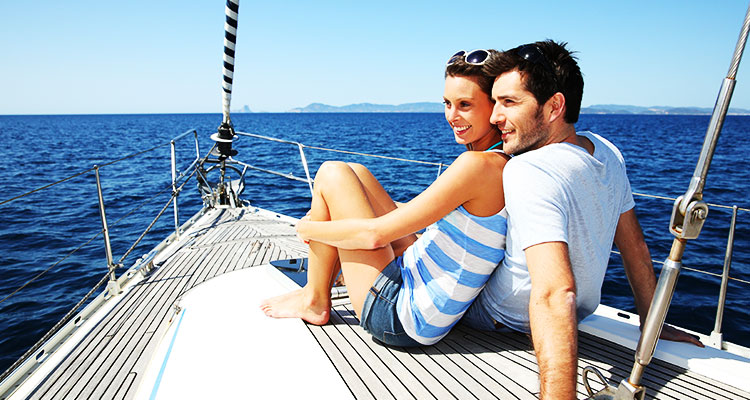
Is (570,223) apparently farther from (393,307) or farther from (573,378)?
(393,307)

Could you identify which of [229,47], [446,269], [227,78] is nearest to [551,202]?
[446,269]

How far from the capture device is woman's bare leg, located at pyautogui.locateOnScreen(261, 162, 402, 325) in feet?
5.31

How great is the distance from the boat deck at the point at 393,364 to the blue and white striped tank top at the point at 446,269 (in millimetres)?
144

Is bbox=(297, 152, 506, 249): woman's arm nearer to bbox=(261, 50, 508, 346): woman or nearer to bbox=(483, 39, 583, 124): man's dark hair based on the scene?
bbox=(261, 50, 508, 346): woman

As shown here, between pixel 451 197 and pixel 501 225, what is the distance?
19 cm

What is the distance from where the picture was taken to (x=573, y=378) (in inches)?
40.8

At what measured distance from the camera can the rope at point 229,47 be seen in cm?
387

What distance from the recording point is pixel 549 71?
1.30m

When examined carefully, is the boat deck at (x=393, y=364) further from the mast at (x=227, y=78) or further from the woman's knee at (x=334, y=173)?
the mast at (x=227, y=78)

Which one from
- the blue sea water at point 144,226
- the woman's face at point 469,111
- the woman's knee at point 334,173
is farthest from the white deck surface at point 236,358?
the woman's face at point 469,111

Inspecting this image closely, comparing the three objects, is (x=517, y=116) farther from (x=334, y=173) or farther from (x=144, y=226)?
(x=144, y=226)

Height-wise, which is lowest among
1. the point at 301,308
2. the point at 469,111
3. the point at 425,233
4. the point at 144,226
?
the point at 144,226

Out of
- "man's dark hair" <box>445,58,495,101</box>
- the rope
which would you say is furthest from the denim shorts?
the rope

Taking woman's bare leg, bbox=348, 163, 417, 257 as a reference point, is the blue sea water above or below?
below
